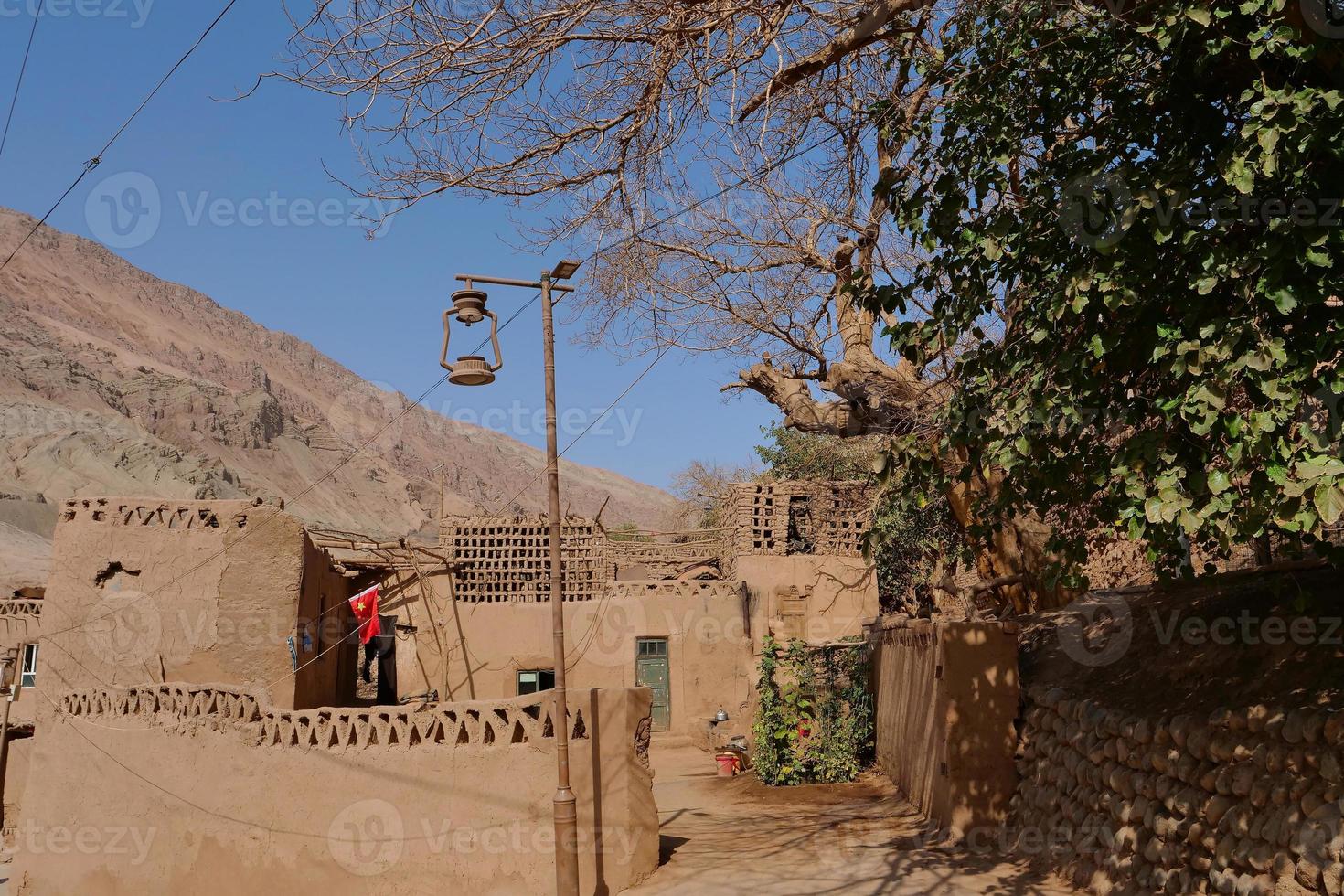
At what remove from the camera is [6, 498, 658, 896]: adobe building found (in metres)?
9.07

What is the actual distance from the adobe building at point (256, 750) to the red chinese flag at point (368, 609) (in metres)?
1.04

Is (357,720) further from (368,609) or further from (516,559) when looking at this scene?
(516,559)

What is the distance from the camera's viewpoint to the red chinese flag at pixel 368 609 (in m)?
17.3

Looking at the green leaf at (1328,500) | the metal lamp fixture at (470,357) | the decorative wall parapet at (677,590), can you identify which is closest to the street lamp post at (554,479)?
the metal lamp fixture at (470,357)

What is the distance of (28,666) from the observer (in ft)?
62.6

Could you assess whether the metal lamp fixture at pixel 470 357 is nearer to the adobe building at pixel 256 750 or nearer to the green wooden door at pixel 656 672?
the adobe building at pixel 256 750

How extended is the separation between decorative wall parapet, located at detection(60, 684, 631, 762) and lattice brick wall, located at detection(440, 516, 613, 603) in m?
9.38

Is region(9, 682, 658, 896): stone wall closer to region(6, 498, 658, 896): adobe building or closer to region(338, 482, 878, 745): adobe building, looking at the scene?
region(6, 498, 658, 896): adobe building

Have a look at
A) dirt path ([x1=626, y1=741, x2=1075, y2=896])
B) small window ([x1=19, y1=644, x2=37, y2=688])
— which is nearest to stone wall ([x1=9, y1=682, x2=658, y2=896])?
dirt path ([x1=626, y1=741, x2=1075, y2=896])

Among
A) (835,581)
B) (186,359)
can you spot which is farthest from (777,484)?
(186,359)

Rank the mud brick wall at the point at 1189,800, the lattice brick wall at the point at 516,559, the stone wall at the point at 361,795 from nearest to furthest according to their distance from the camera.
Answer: the mud brick wall at the point at 1189,800, the stone wall at the point at 361,795, the lattice brick wall at the point at 516,559

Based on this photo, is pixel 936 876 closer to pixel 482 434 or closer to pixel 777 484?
pixel 777 484

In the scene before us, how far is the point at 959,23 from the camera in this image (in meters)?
7.38

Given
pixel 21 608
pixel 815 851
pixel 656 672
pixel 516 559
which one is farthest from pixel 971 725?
pixel 21 608
